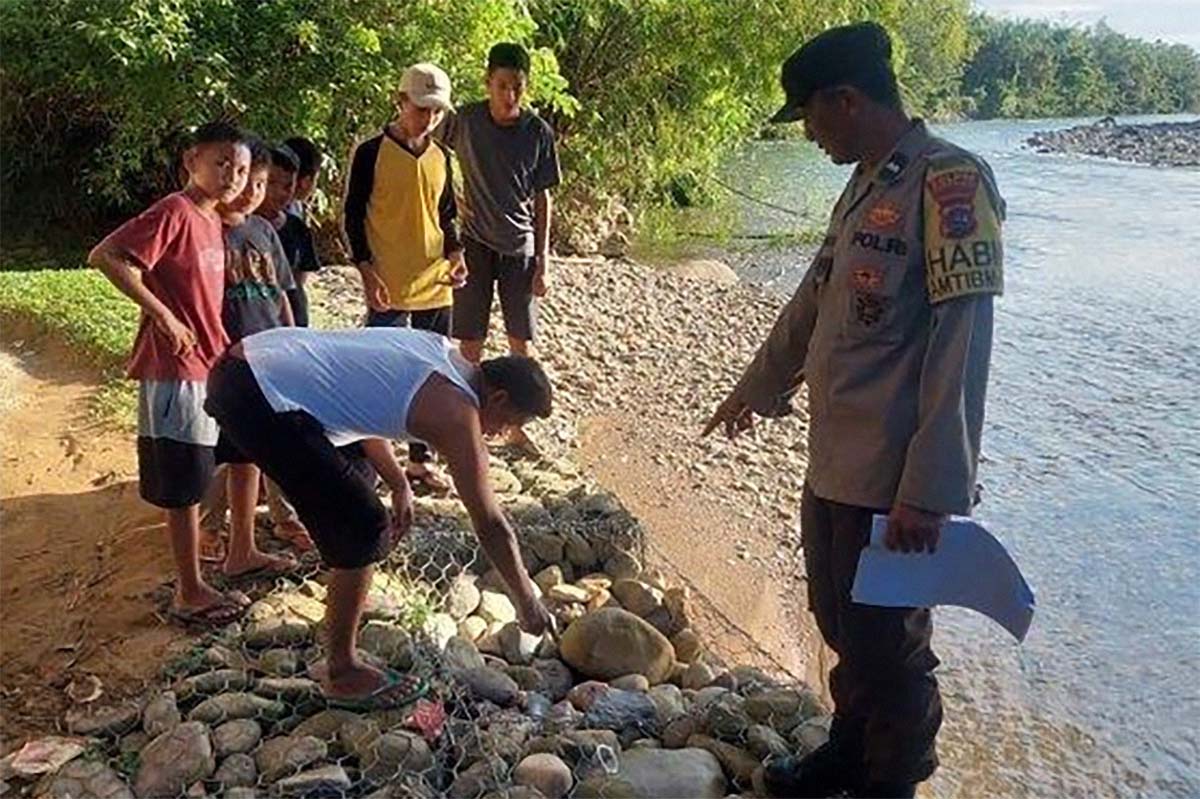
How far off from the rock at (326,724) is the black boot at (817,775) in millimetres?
1020

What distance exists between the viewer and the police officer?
2.22m

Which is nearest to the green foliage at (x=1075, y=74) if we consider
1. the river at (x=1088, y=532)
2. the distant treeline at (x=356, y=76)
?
the distant treeline at (x=356, y=76)

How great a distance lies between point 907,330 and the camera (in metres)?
2.32

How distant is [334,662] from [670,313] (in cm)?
740

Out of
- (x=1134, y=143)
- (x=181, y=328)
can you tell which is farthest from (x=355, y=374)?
(x=1134, y=143)

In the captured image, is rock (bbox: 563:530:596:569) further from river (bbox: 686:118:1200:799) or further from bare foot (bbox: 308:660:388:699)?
bare foot (bbox: 308:660:388:699)

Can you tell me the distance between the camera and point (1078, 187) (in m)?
24.2

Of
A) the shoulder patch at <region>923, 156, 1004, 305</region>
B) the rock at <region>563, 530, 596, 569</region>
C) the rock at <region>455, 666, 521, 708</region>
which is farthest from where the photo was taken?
the rock at <region>563, 530, 596, 569</region>

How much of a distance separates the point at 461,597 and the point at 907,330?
6.60 ft

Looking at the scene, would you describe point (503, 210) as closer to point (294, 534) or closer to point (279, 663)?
point (294, 534)

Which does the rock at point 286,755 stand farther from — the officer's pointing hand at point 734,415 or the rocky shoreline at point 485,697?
the officer's pointing hand at point 734,415

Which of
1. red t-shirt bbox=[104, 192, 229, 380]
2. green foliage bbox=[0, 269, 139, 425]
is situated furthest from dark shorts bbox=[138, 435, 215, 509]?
green foliage bbox=[0, 269, 139, 425]

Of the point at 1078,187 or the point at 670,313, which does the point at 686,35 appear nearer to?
the point at 670,313

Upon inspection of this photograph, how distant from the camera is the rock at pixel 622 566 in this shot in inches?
175
